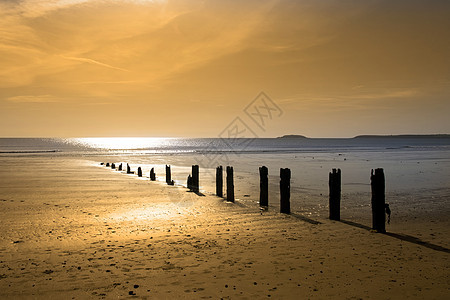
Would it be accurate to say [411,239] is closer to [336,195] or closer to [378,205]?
[378,205]

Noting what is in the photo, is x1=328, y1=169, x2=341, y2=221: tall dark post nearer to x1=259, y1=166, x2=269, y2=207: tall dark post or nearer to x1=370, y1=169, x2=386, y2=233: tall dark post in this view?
x1=370, y1=169, x2=386, y2=233: tall dark post

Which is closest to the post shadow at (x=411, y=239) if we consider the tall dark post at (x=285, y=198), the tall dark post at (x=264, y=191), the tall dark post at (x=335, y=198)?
the tall dark post at (x=335, y=198)

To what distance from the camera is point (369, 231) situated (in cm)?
1126

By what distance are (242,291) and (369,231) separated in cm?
590

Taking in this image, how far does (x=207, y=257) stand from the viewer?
870cm

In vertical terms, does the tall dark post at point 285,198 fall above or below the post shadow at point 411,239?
above

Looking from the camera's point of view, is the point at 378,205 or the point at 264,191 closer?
Answer: the point at 378,205

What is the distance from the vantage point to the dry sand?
6.89m

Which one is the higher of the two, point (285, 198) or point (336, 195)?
point (336, 195)

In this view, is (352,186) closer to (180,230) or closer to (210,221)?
(210,221)

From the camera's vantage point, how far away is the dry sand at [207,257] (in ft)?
22.6

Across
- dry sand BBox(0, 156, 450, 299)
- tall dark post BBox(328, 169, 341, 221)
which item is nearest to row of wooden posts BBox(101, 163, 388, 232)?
tall dark post BBox(328, 169, 341, 221)

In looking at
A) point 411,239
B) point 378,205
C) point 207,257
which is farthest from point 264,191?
point 207,257

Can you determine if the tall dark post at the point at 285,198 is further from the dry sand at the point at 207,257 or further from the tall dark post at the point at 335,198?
the tall dark post at the point at 335,198
